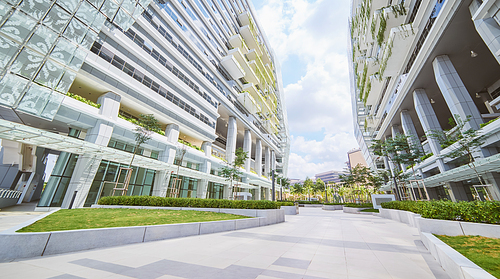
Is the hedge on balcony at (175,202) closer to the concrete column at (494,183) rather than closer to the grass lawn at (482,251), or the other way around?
the grass lawn at (482,251)

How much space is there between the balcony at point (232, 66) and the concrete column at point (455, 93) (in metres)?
28.3

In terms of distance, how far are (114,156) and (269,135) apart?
43824mm

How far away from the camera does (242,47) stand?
40.7 meters

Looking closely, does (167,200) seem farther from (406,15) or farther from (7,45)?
(406,15)

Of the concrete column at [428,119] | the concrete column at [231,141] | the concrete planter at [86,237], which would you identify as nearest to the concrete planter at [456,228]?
the concrete planter at [86,237]

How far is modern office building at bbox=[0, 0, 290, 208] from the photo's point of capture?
29.2ft

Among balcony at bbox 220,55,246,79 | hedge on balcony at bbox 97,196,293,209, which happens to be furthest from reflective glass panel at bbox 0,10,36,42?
balcony at bbox 220,55,246,79

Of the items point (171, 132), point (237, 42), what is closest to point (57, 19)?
point (171, 132)

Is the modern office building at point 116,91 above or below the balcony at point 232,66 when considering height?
below

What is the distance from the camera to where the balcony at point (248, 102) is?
40.1 metres

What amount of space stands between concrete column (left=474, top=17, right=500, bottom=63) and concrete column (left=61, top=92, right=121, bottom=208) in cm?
3060

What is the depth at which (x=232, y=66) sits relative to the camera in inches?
1437

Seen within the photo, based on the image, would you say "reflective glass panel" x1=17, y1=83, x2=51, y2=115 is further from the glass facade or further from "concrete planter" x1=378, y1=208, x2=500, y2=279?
the glass facade

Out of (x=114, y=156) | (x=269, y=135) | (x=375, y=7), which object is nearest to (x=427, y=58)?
(x=375, y=7)
